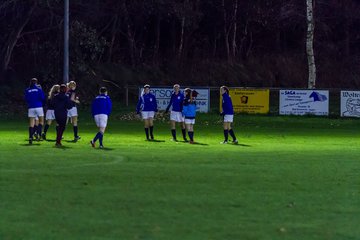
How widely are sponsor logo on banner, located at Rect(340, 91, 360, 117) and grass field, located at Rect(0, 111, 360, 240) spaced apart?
14547 millimetres

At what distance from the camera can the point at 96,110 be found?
86.2 ft

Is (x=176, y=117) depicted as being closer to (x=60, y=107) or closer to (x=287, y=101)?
(x=60, y=107)

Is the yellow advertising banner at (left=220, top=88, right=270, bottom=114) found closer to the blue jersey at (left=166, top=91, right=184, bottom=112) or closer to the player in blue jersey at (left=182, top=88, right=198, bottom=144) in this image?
the blue jersey at (left=166, top=91, right=184, bottom=112)

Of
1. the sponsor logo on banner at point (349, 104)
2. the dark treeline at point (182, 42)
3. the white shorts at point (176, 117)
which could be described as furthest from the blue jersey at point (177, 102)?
the dark treeline at point (182, 42)

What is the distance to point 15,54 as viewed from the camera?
53906mm

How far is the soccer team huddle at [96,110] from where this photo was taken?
25.8 m

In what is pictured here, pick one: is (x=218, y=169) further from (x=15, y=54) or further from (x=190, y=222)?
(x=15, y=54)

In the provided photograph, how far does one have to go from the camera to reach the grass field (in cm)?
1159

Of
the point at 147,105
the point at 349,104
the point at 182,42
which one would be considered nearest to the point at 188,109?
the point at 147,105

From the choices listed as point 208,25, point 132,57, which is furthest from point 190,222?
point 208,25

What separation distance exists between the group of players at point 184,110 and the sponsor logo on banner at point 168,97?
40.7 feet

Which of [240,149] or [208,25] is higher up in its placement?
[208,25]

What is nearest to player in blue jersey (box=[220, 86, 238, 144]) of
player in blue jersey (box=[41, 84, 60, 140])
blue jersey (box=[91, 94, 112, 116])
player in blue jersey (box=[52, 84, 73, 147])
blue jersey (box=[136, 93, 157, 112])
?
blue jersey (box=[136, 93, 157, 112])

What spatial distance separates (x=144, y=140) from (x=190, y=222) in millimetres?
17951
